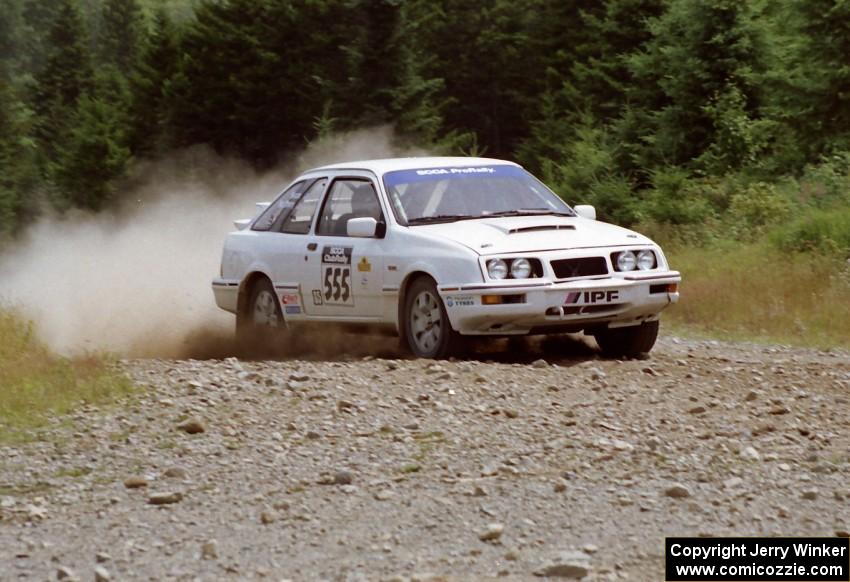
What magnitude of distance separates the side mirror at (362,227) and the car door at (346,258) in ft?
0.48

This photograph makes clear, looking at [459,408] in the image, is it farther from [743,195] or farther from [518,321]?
[743,195]

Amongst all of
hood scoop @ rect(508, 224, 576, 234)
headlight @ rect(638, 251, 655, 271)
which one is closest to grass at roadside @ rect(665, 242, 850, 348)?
headlight @ rect(638, 251, 655, 271)

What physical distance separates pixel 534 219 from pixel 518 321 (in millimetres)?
1142

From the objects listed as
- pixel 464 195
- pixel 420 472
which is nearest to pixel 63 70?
pixel 464 195

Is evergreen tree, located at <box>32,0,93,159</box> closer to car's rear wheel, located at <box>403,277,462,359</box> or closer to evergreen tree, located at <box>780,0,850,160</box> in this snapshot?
evergreen tree, located at <box>780,0,850,160</box>

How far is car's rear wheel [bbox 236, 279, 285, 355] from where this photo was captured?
43.7 feet

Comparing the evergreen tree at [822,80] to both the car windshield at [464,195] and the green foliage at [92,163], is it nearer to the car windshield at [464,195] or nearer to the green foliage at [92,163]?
the car windshield at [464,195]

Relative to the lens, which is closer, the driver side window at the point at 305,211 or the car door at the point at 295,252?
the car door at the point at 295,252

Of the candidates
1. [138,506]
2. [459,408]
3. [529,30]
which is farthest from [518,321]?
[529,30]

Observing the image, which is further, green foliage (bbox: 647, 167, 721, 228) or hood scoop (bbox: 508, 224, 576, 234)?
green foliage (bbox: 647, 167, 721, 228)

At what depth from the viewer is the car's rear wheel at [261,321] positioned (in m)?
13.3

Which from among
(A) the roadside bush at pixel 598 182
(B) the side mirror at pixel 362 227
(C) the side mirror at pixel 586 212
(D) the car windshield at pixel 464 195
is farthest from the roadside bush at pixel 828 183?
(B) the side mirror at pixel 362 227

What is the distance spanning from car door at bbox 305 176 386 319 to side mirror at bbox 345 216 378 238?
0.15 meters

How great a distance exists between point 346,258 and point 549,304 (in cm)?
200
